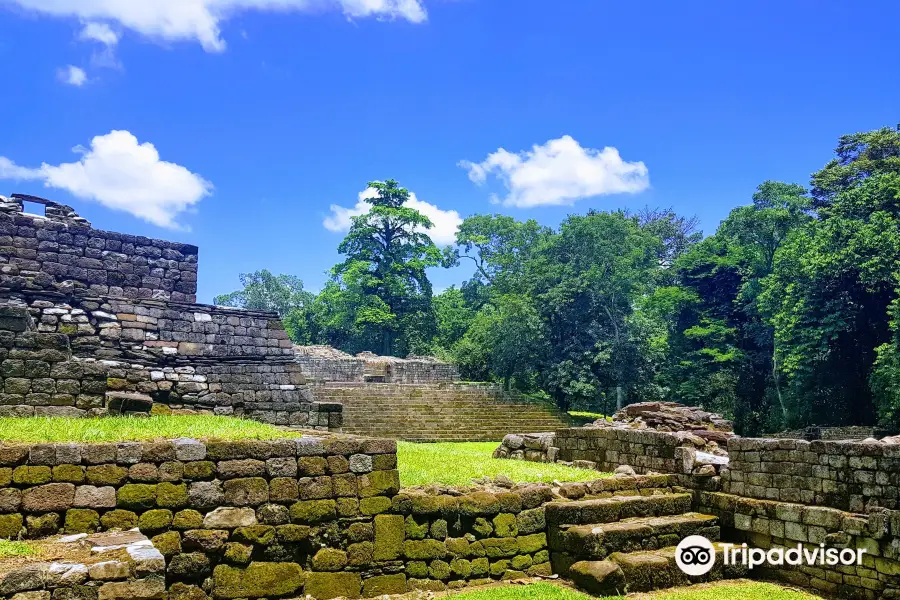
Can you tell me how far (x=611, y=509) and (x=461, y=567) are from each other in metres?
1.95

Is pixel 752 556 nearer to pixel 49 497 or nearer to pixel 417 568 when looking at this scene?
pixel 417 568

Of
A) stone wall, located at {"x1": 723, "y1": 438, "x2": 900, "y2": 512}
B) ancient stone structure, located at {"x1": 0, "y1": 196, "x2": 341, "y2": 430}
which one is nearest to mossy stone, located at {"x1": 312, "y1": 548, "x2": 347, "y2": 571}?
ancient stone structure, located at {"x1": 0, "y1": 196, "x2": 341, "y2": 430}

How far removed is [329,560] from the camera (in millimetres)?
6137

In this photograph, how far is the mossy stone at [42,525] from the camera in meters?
4.95

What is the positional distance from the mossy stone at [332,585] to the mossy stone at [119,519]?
1.61 metres

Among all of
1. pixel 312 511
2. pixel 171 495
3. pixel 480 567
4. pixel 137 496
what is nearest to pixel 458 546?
pixel 480 567

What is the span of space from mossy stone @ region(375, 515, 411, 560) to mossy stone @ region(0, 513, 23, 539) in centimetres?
292

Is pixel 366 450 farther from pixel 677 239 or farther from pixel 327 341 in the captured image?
pixel 677 239

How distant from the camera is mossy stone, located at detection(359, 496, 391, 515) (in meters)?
6.36

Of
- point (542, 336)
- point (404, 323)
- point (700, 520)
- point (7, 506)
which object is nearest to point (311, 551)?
point (7, 506)

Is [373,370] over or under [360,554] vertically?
over

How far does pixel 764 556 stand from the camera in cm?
780

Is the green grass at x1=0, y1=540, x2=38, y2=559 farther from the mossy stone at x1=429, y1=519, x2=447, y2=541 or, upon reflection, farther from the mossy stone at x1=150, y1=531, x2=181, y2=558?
the mossy stone at x1=429, y1=519, x2=447, y2=541

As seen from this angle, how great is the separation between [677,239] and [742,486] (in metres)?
53.1
